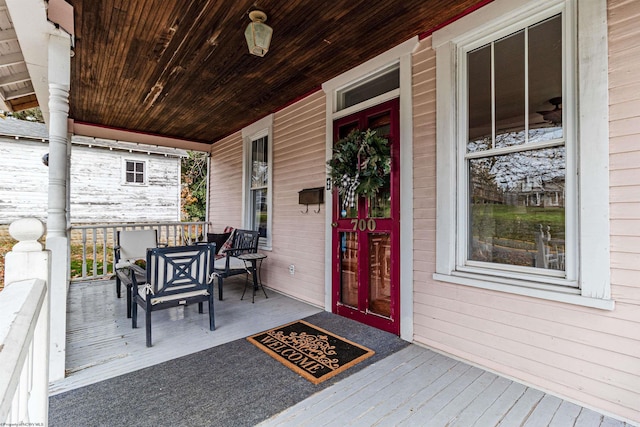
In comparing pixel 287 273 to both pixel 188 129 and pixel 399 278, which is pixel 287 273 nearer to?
pixel 399 278

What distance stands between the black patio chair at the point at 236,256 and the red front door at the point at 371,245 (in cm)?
146

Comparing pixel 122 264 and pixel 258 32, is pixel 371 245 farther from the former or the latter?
pixel 122 264

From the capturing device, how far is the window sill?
1.90 metres

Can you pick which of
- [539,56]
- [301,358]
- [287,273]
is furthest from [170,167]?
[539,56]

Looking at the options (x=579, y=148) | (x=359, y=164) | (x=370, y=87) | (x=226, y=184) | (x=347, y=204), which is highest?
(x=370, y=87)

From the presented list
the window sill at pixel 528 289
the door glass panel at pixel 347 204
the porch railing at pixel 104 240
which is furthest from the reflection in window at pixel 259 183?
the window sill at pixel 528 289

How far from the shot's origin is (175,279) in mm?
2871

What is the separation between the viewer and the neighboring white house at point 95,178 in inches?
350

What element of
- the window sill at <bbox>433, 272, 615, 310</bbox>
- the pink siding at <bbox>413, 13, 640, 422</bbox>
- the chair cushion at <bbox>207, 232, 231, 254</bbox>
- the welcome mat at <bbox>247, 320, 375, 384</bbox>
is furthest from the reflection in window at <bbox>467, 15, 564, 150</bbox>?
the chair cushion at <bbox>207, 232, 231, 254</bbox>

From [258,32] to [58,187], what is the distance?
6.74 ft

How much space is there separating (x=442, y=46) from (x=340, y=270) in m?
2.52

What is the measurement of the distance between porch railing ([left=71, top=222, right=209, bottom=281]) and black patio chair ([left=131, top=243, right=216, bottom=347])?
106 inches

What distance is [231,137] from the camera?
6.24m

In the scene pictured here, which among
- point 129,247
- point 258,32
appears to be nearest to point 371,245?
point 258,32
